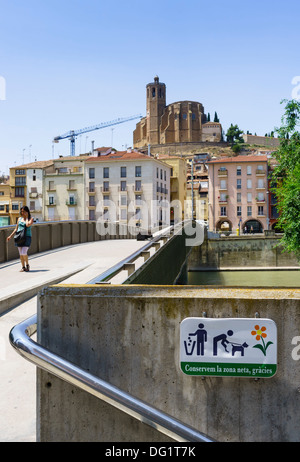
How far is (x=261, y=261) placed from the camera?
178ft

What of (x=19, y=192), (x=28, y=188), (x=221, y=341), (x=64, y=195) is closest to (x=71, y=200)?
(x=64, y=195)

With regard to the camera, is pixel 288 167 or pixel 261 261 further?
pixel 261 261

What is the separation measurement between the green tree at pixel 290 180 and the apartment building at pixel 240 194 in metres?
39.4

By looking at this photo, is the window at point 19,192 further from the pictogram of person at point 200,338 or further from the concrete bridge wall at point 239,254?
the pictogram of person at point 200,338

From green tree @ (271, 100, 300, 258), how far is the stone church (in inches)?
4329

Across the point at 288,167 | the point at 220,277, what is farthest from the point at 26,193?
the point at 288,167

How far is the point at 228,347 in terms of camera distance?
331 centimetres

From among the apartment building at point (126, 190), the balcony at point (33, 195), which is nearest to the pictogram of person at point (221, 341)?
the apartment building at point (126, 190)

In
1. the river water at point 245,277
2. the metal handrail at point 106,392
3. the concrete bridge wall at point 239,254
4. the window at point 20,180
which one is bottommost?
the river water at point 245,277

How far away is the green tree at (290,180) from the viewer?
86.2 feet

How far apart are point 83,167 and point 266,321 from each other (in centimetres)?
6743

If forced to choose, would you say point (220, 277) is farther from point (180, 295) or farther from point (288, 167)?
point (180, 295)

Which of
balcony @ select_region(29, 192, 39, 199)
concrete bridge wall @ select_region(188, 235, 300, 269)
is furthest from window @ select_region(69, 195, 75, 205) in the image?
concrete bridge wall @ select_region(188, 235, 300, 269)

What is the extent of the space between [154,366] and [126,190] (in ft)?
208
